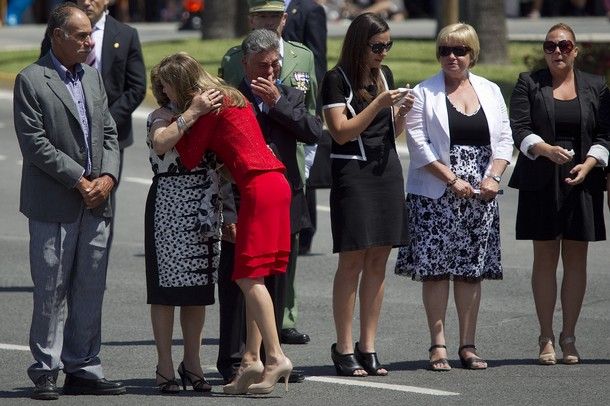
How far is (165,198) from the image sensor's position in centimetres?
751

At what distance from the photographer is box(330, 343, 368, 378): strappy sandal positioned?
8.17m

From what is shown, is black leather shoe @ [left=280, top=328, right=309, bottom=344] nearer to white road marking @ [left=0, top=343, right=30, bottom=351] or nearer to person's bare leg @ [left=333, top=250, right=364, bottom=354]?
person's bare leg @ [left=333, top=250, right=364, bottom=354]

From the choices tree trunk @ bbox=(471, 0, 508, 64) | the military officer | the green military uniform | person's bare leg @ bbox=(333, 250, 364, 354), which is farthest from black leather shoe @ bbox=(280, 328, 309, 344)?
tree trunk @ bbox=(471, 0, 508, 64)

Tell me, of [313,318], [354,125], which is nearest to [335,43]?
[313,318]

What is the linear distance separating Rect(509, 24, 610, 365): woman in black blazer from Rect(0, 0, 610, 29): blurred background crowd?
99.3 ft

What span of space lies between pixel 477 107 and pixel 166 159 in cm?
193

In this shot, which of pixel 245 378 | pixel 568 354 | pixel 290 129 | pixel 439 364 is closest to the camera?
pixel 245 378

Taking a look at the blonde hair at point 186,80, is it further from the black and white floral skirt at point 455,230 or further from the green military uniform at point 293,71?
the black and white floral skirt at point 455,230

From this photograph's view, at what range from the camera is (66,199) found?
744 cm

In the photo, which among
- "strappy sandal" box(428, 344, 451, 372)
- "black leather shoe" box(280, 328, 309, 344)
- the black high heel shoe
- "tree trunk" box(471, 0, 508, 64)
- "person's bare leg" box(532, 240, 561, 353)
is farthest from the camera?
"tree trunk" box(471, 0, 508, 64)

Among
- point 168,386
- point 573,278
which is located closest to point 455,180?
point 573,278

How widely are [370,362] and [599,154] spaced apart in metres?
1.72

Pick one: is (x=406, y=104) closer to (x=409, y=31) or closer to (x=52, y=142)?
(x=52, y=142)

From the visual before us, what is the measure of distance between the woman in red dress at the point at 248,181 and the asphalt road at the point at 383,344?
24 cm
